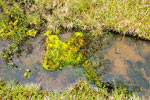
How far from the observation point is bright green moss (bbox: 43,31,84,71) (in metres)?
6.53

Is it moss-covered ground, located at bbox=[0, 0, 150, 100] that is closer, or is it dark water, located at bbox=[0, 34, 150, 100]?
dark water, located at bbox=[0, 34, 150, 100]

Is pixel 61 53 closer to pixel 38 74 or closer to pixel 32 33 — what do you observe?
pixel 38 74

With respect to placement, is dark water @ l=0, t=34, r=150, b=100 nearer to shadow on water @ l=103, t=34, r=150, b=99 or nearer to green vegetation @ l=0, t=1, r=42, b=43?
shadow on water @ l=103, t=34, r=150, b=99

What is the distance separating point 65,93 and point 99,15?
11.8 feet

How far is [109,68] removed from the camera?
6.54 m

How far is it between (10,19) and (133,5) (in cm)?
540

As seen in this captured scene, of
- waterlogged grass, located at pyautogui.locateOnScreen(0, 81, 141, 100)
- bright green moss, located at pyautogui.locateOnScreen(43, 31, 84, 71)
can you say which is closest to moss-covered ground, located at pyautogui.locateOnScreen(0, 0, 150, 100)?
bright green moss, located at pyautogui.locateOnScreen(43, 31, 84, 71)

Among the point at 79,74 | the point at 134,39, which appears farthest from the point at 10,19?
the point at 134,39

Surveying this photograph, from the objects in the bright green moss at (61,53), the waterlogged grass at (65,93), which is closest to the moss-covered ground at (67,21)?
the bright green moss at (61,53)

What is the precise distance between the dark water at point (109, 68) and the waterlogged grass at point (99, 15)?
0.63m

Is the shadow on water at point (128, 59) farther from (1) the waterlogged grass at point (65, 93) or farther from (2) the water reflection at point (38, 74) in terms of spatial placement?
(2) the water reflection at point (38, 74)

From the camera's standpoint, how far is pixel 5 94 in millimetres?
5863

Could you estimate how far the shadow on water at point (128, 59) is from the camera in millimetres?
6320

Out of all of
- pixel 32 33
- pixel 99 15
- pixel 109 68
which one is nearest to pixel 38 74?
pixel 32 33
